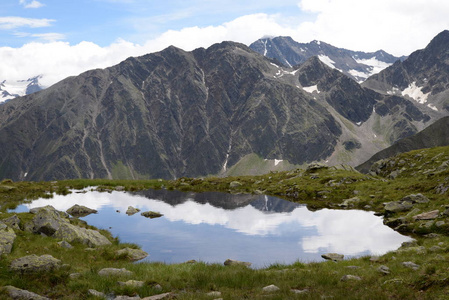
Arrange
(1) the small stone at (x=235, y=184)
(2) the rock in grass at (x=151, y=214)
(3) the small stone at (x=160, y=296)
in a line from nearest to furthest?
(3) the small stone at (x=160, y=296)
(2) the rock in grass at (x=151, y=214)
(1) the small stone at (x=235, y=184)

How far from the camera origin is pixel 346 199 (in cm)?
5169

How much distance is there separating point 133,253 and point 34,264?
8.73 m

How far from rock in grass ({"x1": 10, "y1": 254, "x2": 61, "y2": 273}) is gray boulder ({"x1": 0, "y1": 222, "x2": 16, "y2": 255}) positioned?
2264mm

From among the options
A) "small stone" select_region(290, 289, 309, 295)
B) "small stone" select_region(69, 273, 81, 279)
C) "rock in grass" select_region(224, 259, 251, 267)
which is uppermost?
"small stone" select_region(290, 289, 309, 295)

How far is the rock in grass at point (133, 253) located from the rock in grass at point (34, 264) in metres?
6.62

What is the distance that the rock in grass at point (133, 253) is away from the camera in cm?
2509

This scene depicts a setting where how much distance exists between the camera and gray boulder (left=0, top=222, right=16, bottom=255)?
20.1 meters

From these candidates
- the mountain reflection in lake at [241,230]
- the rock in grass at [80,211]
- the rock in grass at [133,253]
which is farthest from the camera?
the rock in grass at [80,211]

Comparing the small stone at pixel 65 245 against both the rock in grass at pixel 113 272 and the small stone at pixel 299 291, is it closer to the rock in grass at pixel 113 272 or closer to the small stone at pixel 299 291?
the rock in grass at pixel 113 272

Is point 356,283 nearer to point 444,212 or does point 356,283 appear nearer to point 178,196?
point 444,212

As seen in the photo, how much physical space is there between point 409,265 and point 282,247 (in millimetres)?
12088

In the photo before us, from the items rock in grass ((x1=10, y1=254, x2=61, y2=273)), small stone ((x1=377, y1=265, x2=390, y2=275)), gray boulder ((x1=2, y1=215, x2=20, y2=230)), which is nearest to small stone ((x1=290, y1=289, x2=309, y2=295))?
small stone ((x1=377, y1=265, x2=390, y2=275))

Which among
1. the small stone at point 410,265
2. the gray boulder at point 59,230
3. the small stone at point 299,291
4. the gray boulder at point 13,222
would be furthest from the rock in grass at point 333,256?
the gray boulder at point 13,222

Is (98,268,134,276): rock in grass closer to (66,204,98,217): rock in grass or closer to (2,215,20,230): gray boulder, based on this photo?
(2,215,20,230): gray boulder
